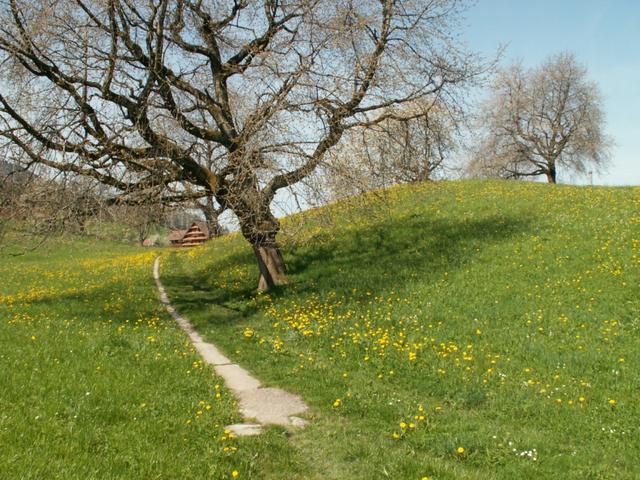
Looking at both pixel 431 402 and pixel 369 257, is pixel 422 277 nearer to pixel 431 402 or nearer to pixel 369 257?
pixel 369 257

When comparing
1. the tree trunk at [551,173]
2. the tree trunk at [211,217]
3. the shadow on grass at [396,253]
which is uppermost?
the tree trunk at [551,173]

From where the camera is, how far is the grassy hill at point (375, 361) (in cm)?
536

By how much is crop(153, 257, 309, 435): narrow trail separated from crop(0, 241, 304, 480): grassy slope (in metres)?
0.23

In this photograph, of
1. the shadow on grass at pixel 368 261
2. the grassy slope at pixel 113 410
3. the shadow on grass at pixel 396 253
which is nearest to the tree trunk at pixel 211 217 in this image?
the shadow on grass at pixel 368 261

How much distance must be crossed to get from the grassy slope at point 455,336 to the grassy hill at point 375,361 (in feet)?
Answer: 0.12

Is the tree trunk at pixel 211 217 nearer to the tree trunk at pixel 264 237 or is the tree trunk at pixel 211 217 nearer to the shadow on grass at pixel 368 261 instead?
the tree trunk at pixel 264 237

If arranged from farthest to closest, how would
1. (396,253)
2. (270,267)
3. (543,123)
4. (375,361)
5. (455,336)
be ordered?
(543,123) < (396,253) < (270,267) < (455,336) < (375,361)

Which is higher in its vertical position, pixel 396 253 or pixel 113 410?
pixel 396 253

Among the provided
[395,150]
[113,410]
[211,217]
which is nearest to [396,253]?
[395,150]

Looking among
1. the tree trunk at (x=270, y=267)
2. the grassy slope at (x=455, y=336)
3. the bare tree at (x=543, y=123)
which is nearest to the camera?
the grassy slope at (x=455, y=336)

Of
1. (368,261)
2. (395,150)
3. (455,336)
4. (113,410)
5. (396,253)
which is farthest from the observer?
(396,253)

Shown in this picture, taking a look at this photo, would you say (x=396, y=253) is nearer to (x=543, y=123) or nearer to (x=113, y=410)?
(x=113, y=410)

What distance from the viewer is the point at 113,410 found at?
6.28 metres

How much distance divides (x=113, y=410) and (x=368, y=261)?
36.7 feet
